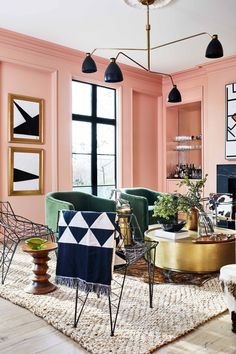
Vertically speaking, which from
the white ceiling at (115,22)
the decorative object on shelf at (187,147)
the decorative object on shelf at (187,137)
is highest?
the white ceiling at (115,22)

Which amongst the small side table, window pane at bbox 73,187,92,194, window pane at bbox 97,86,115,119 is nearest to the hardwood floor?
the small side table

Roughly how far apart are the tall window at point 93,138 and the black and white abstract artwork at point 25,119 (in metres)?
0.79

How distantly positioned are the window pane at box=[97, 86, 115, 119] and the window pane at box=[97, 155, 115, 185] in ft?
2.69

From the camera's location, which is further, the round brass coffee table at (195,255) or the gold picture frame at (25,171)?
the gold picture frame at (25,171)

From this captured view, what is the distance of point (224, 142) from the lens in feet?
20.8

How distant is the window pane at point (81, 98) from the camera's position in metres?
6.13

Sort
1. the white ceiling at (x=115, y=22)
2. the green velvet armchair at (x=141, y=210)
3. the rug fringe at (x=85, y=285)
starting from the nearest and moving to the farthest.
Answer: the rug fringe at (x=85, y=285), the white ceiling at (x=115, y=22), the green velvet armchair at (x=141, y=210)

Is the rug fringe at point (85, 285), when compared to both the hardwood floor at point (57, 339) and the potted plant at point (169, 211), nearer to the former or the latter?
the hardwood floor at point (57, 339)

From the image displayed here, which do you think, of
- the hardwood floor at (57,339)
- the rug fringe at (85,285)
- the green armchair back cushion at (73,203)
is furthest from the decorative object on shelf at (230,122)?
the rug fringe at (85,285)

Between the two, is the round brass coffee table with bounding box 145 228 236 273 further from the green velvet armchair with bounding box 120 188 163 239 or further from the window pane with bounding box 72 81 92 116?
the window pane with bounding box 72 81 92 116

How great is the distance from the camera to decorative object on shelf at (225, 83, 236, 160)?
617 cm

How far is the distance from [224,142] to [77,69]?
2973 millimetres

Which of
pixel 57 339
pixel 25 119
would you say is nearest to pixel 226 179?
pixel 25 119

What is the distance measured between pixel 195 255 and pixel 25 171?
3.08 m
